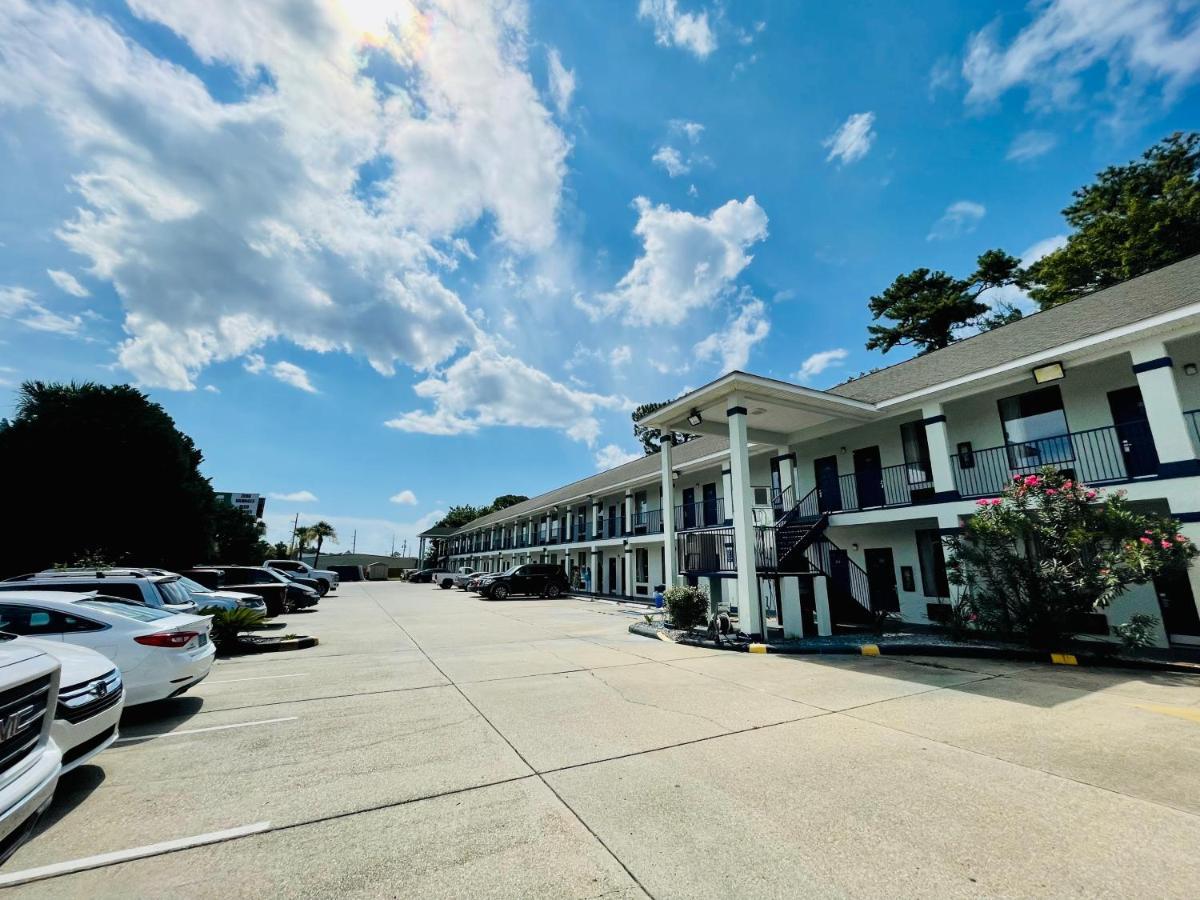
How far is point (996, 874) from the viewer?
2.90 m

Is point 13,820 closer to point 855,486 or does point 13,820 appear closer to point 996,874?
point 996,874

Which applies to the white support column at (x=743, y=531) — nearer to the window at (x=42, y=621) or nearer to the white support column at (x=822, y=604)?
the white support column at (x=822, y=604)

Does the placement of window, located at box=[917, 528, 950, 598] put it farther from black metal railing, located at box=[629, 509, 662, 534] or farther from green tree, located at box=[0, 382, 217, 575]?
green tree, located at box=[0, 382, 217, 575]

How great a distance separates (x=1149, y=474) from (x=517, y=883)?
13.3m

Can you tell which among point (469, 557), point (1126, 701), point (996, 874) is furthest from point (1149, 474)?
point (469, 557)

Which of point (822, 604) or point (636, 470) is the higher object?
point (636, 470)

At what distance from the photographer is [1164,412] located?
9.10 metres

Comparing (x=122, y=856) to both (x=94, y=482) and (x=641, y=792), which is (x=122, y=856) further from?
(x=94, y=482)

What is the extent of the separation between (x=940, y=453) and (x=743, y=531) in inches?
213

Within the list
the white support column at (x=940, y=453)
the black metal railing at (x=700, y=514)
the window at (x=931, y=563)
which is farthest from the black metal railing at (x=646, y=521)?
the white support column at (x=940, y=453)

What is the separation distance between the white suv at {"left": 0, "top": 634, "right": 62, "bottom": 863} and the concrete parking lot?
546mm

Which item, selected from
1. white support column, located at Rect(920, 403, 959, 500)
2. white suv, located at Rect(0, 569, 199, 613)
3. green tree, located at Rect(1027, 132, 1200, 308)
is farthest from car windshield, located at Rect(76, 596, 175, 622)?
green tree, located at Rect(1027, 132, 1200, 308)

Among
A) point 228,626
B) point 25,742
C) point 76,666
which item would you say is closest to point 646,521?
point 228,626

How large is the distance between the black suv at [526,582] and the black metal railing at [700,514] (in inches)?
325
